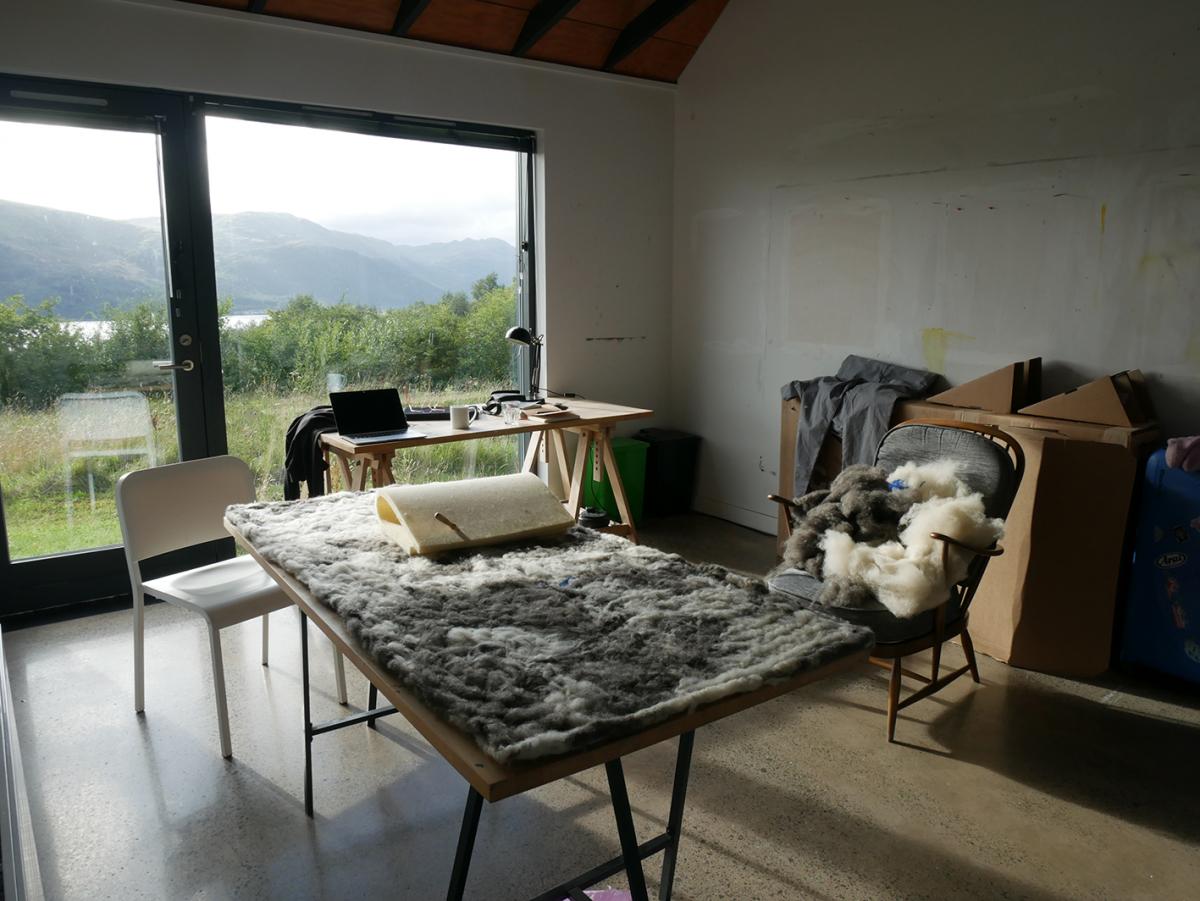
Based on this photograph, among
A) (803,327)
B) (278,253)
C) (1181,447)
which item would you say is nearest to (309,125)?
(278,253)

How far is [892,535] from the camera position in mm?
2641

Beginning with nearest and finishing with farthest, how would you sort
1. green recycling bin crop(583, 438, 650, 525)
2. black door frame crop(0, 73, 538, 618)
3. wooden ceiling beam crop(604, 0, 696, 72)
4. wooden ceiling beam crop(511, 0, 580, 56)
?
black door frame crop(0, 73, 538, 618), wooden ceiling beam crop(511, 0, 580, 56), wooden ceiling beam crop(604, 0, 696, 72), green recycling bin crop(583, 438, 650, 525)

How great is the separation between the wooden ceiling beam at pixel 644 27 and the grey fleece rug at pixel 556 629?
131 inches

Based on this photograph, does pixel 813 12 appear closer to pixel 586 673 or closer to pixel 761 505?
pixel 761 505

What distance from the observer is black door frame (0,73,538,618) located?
3.42 metres

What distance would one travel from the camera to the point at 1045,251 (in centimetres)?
340

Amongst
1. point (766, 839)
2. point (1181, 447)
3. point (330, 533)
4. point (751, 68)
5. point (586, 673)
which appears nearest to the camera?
point (586, 673)

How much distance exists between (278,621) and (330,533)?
5.95 ft

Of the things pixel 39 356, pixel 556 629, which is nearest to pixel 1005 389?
pixel 556 629

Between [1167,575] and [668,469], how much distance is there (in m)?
2.63

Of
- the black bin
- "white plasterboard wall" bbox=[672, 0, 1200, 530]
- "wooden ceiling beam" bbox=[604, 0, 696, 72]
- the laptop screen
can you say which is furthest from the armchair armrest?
"wooden ceiling beam" bbox=[604, 0, 696, 72]

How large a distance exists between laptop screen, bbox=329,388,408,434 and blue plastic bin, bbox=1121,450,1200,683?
2.84m

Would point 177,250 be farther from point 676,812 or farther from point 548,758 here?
point 548,758

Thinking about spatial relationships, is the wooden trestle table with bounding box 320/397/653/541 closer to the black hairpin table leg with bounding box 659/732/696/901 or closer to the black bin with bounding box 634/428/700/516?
the black bin with bounding box 634/428/700/516
